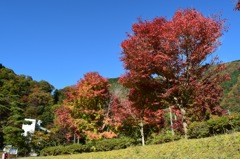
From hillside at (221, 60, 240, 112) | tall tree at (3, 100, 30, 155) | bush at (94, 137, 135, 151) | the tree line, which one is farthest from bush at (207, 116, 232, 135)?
hillside at (221, 60, 240, 112)

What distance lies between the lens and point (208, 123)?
10.7 meters

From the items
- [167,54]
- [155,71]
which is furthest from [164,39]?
[155,71]

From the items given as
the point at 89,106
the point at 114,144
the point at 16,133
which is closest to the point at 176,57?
the point at 114,144

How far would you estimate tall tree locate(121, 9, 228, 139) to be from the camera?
1030 cm

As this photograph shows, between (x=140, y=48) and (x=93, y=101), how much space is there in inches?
340

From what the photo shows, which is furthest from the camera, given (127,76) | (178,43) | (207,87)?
(127,76)

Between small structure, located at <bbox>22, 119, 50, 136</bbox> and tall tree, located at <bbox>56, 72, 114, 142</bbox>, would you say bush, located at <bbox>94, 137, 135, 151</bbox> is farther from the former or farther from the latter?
small structure, located at <bbox>22, 119, 50, 136</bbox>

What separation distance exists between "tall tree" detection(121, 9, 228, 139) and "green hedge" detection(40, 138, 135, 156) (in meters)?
3.92

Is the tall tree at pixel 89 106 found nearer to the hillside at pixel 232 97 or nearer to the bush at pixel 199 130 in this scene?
the bush at pixel 199 130

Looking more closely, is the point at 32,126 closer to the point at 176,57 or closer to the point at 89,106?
the point at 89,106

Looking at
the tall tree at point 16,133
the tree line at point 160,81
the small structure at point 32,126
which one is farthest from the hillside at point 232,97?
the small structure at point 32,126

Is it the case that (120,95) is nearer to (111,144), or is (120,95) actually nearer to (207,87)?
(111,144)

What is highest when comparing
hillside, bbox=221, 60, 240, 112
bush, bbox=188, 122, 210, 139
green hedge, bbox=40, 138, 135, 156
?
hillside, bbox=221, 60, 240, 112

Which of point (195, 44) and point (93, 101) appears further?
point (93, 101)
